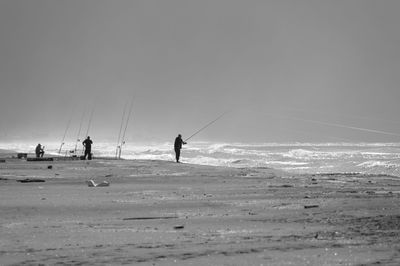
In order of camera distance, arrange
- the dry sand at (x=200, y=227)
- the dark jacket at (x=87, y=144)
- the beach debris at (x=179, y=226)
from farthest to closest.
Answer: the dark jacket at (x=87, y=144) < the beach debris at (x=179, y=226) < the dry sand at (x=200, y=227)

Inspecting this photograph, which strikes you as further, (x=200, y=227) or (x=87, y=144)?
(x=87, y=144)

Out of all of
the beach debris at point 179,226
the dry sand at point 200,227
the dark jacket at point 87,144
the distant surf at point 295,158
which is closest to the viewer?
the dry sand at point 200,227

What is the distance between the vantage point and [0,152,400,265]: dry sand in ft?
18.3

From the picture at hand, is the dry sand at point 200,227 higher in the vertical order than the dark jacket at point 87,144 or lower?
lower

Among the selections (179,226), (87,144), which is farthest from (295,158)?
(179,226)

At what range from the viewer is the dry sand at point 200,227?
5566 mm

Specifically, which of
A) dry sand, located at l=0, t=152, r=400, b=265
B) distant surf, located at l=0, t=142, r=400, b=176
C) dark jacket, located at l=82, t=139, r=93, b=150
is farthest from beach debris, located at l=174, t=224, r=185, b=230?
dark jacket, located at l=82, t=139, r=93, b=150

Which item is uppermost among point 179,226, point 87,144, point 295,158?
point 295,158

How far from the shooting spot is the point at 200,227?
739 centimetres

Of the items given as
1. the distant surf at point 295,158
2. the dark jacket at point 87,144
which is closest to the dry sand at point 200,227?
the distant surf at point 295,158

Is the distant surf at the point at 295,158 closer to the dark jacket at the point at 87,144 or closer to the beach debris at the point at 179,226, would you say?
the dark jacket at the point at 87,144

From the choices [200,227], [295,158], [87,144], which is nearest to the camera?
[200,227]

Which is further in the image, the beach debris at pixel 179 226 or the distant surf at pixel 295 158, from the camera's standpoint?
the distant surf at pixel 295 158

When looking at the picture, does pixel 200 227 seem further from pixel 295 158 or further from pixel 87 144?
pixel 295 158
